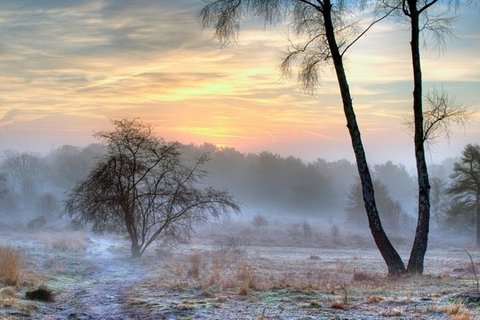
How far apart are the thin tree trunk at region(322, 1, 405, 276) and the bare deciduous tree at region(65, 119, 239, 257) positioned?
33.4ft

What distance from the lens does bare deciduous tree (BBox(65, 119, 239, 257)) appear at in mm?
21438

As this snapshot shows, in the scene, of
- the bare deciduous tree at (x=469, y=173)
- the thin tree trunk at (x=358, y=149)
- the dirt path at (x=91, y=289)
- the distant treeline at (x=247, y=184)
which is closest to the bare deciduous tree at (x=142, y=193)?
the dirt path at (x=91, y=289)

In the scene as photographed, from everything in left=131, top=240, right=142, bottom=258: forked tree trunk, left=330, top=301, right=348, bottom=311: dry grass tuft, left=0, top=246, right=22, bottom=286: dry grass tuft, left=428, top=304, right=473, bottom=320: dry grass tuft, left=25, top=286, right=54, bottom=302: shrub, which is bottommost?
left=131, top=240, right=142, bottom=258: forked tree trunk

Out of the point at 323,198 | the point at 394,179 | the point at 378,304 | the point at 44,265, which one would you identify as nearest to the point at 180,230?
the point at 44,265

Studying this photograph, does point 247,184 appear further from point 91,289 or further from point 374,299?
point 374,299

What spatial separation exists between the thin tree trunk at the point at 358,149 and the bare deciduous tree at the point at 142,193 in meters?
10.2

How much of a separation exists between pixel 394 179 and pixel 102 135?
12575 cm

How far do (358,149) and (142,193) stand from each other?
1226 cm

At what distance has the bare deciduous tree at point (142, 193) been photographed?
844 inches

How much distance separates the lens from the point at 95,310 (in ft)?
25.9

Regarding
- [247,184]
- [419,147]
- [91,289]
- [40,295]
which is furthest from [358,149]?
[247,184]

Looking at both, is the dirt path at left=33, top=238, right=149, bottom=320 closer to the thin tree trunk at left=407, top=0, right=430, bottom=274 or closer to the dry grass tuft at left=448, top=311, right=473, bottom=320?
the dry grass tuft at left=448, top=311, right=473, bottom=320

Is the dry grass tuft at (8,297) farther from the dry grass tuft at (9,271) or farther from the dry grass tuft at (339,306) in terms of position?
the dry grass tuft at (339,306)

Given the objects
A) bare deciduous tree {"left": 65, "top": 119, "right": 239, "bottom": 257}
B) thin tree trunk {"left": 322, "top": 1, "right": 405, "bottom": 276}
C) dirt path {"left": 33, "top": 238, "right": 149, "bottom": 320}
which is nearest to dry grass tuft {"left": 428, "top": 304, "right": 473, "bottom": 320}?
dirt path {"left": 33, "top": 238, "right": 149, "bottom": 320}
